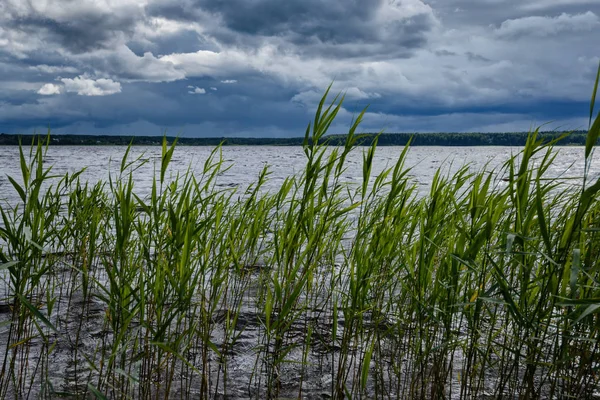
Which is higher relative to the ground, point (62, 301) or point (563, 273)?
point (563, 273)

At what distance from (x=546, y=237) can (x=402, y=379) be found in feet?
8.24

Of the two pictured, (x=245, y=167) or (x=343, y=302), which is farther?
(x=245, y=167)

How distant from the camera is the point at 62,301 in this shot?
710 cm

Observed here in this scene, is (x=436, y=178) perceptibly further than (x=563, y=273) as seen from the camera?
Yes

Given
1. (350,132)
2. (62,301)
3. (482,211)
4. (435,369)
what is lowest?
(62,301)

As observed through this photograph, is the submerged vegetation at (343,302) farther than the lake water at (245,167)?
No

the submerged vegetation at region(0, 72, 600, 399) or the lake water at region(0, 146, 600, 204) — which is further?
the lake water at region(0, 146, 600, 204)

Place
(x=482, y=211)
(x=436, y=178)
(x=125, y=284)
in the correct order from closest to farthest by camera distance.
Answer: (x=125, y=284), (x=482, y=211), (x=436, y=178)

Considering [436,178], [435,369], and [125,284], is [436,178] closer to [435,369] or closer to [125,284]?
[435,369]

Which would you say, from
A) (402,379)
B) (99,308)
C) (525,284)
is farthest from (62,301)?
(525,284)

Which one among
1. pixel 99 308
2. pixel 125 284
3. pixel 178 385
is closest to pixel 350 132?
pixel 125 284

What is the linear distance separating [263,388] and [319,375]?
593 mm

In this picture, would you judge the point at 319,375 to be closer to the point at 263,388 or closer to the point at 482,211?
the point at 263,388

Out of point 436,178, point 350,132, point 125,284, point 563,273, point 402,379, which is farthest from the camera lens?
point 436,178
